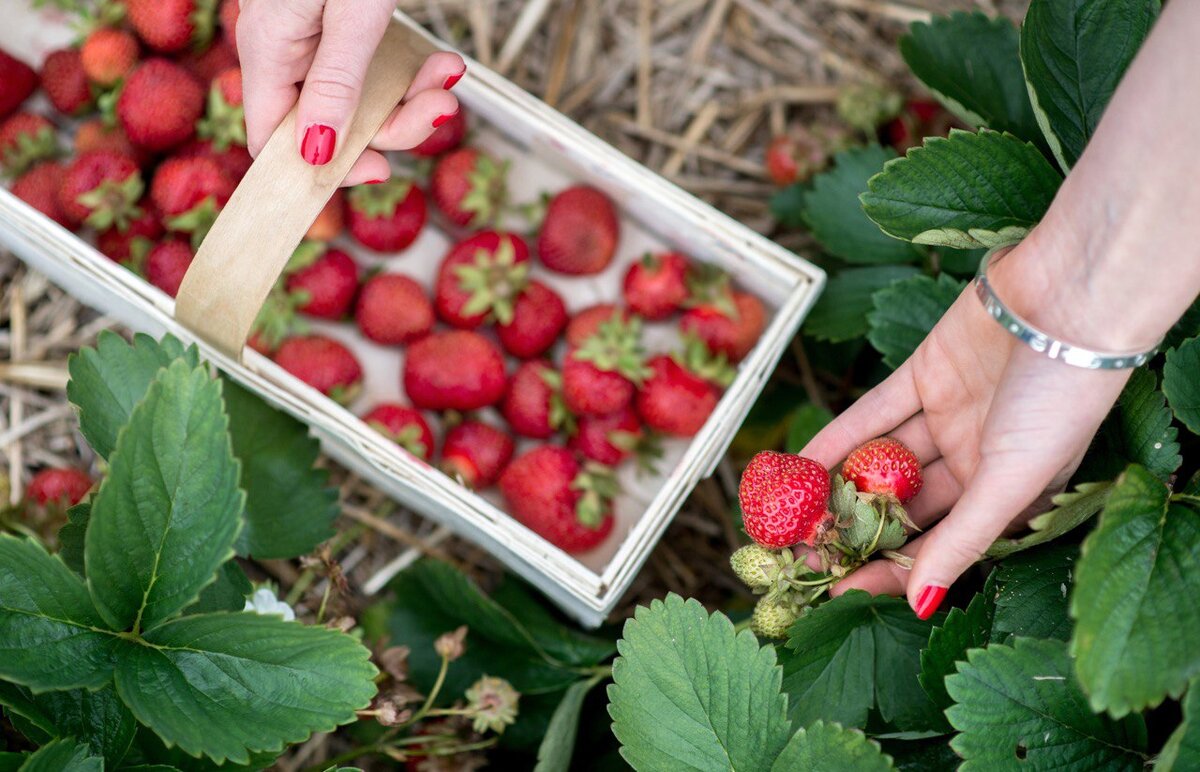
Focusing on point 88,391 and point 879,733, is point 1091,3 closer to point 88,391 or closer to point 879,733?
point 879,733

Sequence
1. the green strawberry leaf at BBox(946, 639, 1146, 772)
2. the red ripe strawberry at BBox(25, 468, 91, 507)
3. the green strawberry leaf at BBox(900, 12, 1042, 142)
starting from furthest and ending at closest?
1. the red ripe strawberry at BBox(25, 468, 91, 507)
2. the green strawberry leaf at BBox(900, 12, 1042, 142)
3. the green strawberry leaf at BBox(946, 639, 1146, 772)

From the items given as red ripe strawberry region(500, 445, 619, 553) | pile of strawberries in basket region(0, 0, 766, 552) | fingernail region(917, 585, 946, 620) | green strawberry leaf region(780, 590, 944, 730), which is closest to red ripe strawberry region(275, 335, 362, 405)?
pile of strawberries in basket region(0, 0, 766, 552)

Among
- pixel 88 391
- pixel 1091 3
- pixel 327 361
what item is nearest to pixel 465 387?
pixel 327 361

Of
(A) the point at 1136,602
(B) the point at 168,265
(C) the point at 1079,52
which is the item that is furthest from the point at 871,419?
(B) the point at 168,265

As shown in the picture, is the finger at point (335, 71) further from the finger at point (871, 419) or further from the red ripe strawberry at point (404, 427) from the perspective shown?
the finger at point (871, 419)

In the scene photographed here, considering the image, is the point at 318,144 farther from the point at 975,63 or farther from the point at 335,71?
the point at 975,63

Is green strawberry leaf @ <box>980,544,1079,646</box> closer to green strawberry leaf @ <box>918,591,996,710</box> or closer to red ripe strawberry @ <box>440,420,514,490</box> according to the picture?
green strawberry leaf @ <box>918,591,996,710</box>

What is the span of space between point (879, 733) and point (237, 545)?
0.77m

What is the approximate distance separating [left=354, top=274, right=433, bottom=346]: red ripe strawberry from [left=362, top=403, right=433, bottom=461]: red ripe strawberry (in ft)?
0.40

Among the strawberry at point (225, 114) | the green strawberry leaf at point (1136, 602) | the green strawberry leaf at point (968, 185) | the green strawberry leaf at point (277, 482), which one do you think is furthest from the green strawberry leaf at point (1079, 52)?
the strawberry at point (225, 114)

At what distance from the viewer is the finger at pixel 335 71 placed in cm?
105

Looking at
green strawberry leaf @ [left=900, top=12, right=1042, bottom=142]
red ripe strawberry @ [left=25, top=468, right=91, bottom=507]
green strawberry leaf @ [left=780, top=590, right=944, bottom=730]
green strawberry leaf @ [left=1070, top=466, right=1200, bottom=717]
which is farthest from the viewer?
red ripe strawberry @ [left=25, top=468, right=91, bottom=507]

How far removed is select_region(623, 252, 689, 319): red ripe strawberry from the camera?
152 cm

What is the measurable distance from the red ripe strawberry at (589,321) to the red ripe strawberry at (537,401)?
0.06 meters
